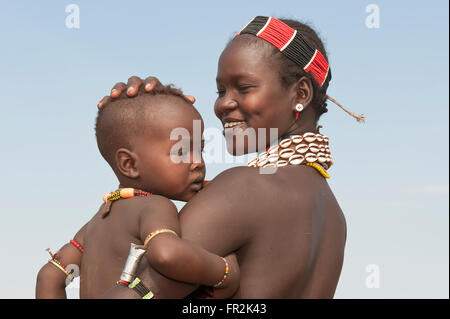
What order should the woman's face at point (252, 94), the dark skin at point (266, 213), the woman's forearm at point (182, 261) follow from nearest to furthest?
the woman's forearm at point (182, 261)
the dark skin at point (266, 213)
the woman's face at point (252, 94)

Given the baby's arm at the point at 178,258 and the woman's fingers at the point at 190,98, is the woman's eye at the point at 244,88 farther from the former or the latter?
the baby's arm at the point at 178,258

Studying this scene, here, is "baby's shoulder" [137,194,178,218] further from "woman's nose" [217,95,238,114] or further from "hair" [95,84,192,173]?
"woman's nose" [217,95,238,114]

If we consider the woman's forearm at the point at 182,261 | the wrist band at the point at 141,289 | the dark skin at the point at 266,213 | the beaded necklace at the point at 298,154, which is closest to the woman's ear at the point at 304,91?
the dark skin at the point at 266,213

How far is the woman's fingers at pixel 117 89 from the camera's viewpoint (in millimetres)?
3783

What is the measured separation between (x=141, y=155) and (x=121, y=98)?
41cm

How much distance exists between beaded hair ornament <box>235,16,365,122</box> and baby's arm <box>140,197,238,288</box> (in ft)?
5.34

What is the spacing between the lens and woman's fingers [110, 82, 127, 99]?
3783 millimetres

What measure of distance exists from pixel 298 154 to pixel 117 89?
1276 millimetres

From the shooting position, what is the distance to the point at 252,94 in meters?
4.12

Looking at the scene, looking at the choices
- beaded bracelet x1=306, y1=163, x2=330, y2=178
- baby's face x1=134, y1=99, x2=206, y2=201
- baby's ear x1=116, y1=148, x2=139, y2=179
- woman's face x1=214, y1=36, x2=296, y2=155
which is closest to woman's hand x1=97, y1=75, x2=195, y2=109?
baby's face x1=134, y1=99, x2=206, y2=201

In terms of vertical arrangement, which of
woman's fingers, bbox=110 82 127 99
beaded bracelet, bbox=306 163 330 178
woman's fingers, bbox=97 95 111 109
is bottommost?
beaded bracelet, bbox=306 163 330 178

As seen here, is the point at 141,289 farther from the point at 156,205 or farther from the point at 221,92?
the point at 221,92

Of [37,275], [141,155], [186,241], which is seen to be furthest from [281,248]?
[37,275]

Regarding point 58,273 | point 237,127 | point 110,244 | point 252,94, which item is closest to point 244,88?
point 252,94
